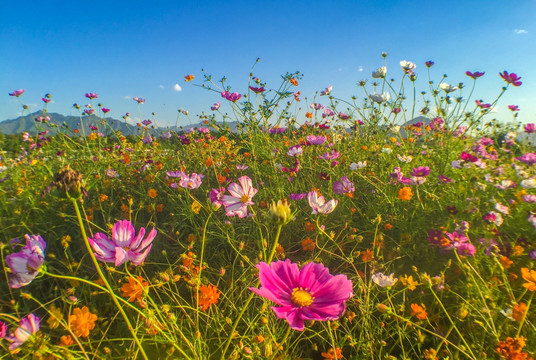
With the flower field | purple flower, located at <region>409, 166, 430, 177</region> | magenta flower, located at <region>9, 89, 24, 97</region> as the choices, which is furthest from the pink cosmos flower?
magenta flower, located at <region>9, 89, 24, 97</region>

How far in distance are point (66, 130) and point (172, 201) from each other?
193 cm

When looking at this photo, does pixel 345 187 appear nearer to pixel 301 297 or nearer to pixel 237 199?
pixel 237 199

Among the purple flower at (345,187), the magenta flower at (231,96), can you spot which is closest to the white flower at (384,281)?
the purple flower at (345,187)

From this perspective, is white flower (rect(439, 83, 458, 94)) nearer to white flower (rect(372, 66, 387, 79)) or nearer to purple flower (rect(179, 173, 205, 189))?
white flower (rect(372, 66, 387, 79))

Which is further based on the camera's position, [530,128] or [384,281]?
[530,128]

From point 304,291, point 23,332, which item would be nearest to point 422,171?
point 304,291

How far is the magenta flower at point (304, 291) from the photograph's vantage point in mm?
507

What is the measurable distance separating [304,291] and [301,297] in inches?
1.1

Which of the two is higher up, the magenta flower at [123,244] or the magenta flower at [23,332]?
the magenta flower at [123,244]

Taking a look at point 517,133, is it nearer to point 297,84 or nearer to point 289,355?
point 297,84

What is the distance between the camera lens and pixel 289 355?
0.86m

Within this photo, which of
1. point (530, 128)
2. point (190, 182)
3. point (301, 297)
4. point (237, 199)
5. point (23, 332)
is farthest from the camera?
point (530, 128)

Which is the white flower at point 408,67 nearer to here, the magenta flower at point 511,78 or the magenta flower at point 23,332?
the magenta flower at point 511,78

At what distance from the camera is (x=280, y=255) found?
3.47ft
